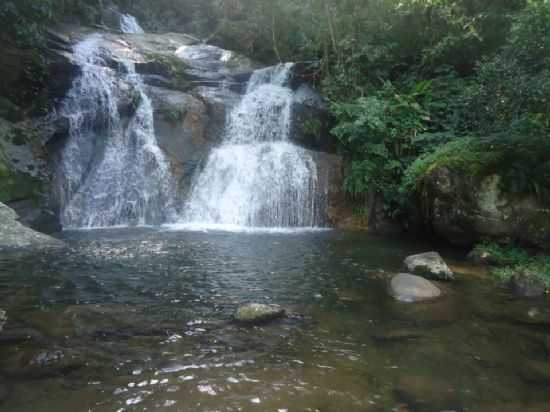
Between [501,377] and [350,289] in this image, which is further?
[350,289]

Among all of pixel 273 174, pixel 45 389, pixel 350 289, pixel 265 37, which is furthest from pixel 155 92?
pixel 45 389

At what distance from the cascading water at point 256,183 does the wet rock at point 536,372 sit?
899cm

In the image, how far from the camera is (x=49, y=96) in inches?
514

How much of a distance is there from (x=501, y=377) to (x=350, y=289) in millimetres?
2850

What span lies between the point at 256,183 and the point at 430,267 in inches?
290

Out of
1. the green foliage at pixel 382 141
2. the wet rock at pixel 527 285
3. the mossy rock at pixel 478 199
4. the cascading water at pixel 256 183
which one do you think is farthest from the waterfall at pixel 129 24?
the wet rock at pixel 527 285

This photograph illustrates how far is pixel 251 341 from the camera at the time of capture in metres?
4.76

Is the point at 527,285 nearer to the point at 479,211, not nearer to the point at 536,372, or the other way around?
the point at 479,211

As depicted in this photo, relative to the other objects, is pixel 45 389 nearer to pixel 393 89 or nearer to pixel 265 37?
pixel 393 89

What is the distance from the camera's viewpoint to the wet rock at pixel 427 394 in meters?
3.62

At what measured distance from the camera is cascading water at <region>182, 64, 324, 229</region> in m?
13.2

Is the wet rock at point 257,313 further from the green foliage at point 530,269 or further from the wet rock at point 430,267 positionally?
the green foliage at point 530,269

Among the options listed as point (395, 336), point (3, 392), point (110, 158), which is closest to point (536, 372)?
point (395, 336)

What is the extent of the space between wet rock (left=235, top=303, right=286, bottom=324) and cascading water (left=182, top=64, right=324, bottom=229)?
283 inches
